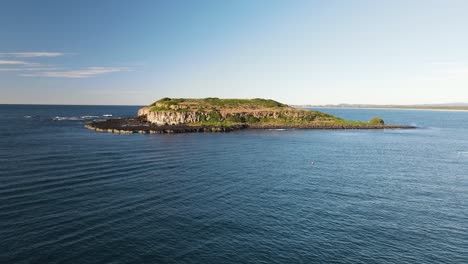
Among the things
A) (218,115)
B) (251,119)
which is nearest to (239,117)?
(251,119)

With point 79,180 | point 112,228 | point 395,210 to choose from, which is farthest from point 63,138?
point 395,210

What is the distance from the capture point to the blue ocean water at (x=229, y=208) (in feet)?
108

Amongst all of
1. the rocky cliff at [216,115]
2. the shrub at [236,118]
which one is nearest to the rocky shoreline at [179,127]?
the shrub at [236,118]

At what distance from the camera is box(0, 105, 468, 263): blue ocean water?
33062 mm

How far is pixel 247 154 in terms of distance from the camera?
89625 millimetres

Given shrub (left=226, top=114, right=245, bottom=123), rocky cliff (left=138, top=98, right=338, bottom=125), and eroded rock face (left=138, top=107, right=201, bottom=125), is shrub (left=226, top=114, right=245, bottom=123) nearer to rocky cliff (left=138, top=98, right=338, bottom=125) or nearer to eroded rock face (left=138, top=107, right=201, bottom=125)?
rocky cliff (left=138, top=98, right=338, bottom=125)

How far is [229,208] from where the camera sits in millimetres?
45594

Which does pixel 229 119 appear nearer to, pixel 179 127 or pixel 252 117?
pixel 252 117

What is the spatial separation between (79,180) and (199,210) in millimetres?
27873

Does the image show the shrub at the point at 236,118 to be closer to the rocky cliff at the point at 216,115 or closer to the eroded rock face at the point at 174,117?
the rocky cliff at the point at 216,115

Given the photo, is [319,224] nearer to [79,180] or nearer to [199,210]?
[199,210]

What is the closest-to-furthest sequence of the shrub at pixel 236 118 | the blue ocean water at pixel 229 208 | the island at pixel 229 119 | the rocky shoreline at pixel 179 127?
the blue ocean water at pixel 229 208 < the rocky shoreline at pixel 179 127 < the island at pixel 229 119 < the shrub at pixel 236 118

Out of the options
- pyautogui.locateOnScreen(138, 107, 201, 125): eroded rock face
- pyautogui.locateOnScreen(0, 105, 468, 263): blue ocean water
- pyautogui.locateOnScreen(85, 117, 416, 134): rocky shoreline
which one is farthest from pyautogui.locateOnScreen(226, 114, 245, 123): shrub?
pyautogui.locateOnScreen(0, 105, 468, 263): blue ocean water

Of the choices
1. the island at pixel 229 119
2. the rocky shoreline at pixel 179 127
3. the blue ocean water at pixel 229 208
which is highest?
the island at pixel 229 119
